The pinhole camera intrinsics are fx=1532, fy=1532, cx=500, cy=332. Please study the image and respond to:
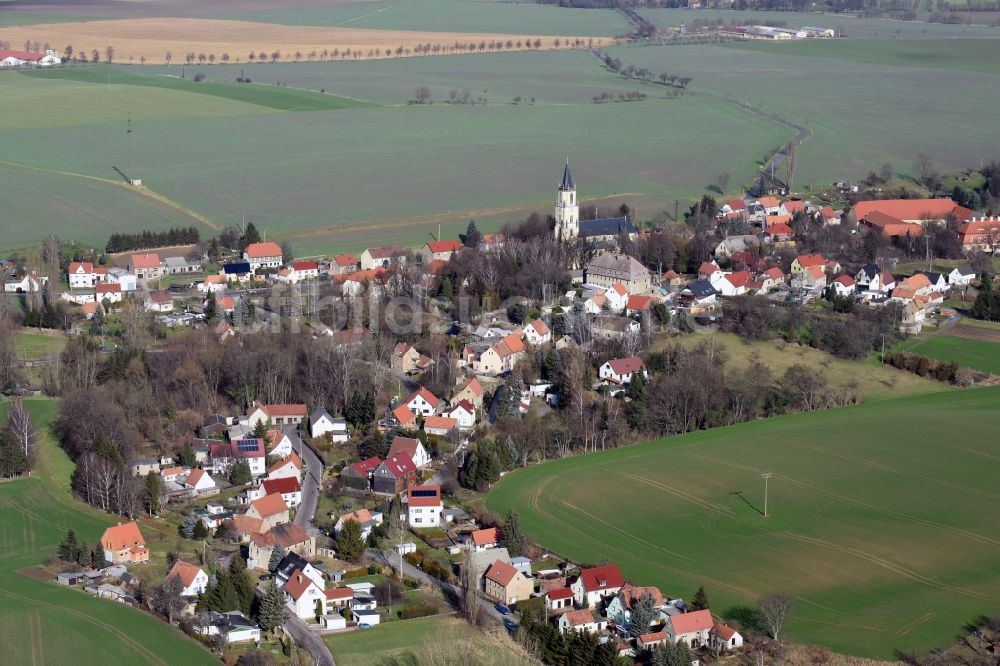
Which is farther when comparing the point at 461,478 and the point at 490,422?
the point at 490,422

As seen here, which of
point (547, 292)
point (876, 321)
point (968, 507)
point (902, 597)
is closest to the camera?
point (902, 597)

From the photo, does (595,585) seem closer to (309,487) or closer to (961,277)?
(309,487)

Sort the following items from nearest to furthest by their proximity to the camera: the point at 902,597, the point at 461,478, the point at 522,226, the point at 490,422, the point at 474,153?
the point at 902,597 → the point at 461,478 → the point at 490,422 → the point at 522,226 → the point at 474,153

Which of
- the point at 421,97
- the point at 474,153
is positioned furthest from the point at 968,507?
the point at 421,97

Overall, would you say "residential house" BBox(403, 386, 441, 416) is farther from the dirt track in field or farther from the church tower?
the dirt track in field

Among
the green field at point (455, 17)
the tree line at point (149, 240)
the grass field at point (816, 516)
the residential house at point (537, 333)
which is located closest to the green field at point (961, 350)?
the grass field at point (816, 516)

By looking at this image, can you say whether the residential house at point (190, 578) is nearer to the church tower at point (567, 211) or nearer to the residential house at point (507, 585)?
the residential house at point (507, 585)

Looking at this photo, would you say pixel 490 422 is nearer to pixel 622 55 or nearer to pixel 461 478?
pixel 461 478
